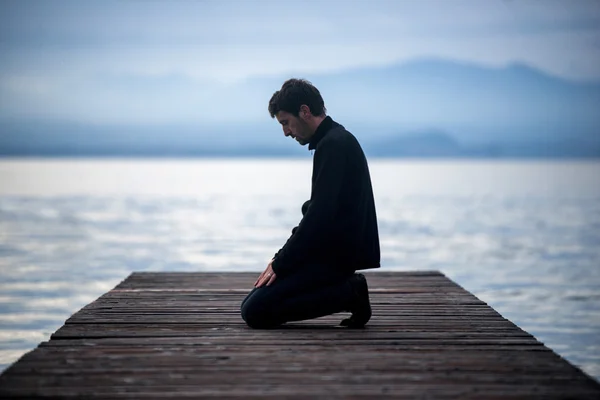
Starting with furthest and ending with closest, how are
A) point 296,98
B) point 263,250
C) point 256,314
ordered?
point 263,250 < point 256,314 < point 296,98

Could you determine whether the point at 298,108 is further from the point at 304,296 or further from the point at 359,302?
the point at 359,302

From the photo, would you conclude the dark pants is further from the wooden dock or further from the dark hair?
the dark hair

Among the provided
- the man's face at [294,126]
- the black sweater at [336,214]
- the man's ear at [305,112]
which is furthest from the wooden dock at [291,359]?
the man's ear at [305,112]

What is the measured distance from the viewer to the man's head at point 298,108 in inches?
177

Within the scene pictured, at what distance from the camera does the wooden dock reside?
334 centimetres

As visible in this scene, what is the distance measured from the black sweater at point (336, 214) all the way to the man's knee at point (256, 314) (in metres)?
0.23

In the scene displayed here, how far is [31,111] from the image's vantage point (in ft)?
282

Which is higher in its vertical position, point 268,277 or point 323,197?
point 323,197

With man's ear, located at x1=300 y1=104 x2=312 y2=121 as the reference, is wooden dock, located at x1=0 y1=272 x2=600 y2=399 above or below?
below

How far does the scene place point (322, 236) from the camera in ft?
14.6

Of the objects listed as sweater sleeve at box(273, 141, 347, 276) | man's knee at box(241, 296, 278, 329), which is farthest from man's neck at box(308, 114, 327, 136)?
man's knee at box(241, 296, 278, 329)

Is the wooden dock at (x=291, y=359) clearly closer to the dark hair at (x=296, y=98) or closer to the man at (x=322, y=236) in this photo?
the man at (x=322, y=236)

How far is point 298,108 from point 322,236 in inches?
30.7

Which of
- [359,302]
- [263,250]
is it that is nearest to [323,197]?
[359,302]
